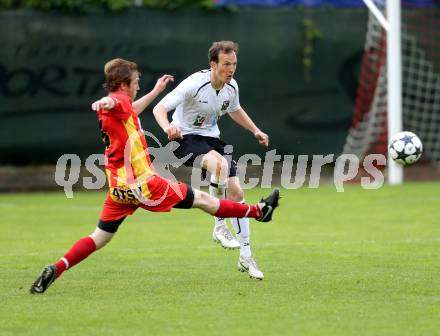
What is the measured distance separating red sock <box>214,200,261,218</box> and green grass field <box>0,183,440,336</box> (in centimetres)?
64

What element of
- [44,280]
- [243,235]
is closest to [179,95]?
[243,235]

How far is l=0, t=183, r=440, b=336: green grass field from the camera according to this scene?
6.92 m

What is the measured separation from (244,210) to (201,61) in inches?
434

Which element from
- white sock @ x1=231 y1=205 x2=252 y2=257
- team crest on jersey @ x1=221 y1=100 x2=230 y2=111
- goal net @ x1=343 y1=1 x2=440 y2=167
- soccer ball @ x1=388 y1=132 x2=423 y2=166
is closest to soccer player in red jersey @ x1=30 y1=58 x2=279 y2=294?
white sock @ x1=231 y1=205 x2=252 y2=257

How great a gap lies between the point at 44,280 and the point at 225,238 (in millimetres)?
2365

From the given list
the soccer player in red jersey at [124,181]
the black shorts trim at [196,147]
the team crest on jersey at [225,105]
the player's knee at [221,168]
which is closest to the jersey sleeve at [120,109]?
the soccer player in red jersey at [124,181]

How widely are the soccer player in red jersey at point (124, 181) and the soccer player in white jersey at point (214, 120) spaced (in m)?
0.94

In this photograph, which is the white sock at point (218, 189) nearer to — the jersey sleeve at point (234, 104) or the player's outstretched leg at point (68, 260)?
the jersey sleeve at point (234, 104)

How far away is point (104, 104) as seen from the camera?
26.0ft

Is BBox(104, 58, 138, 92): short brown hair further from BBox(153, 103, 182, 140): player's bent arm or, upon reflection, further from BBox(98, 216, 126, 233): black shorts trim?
BBox(98, 216, 126, 233): black shorts trim

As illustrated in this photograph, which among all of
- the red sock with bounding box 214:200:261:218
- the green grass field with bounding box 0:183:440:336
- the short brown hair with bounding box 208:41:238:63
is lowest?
the green grass field with bounding box 0:183:440:336

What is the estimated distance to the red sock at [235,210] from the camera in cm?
845

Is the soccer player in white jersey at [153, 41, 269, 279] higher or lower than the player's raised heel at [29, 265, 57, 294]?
higher

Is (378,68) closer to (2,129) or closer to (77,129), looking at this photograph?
(77,129)
